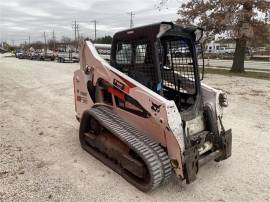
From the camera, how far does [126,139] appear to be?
436 cm

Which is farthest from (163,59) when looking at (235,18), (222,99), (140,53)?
(235,18)

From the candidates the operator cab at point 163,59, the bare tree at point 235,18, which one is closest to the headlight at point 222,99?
the operator cab at point 163,59

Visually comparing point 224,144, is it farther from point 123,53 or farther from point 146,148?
point 123,53

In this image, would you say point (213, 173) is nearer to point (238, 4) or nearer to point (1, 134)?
point (1, 134)

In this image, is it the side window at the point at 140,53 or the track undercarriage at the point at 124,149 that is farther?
the side window at the point at 140,53

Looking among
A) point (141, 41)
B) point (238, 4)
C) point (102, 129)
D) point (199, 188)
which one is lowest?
point (199, 188)

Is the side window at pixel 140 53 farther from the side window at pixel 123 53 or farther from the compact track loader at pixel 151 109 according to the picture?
the side window at pixel 123 53

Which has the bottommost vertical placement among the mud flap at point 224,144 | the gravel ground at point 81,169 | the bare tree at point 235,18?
the gravel ground at point 81,169

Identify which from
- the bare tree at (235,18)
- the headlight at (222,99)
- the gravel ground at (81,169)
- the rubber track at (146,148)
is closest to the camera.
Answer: the rubber track at (146,148)

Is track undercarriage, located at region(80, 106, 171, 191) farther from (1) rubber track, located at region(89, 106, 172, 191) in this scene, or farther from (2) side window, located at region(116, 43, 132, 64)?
(2) side window, located at region(116, 43, 132, 64)

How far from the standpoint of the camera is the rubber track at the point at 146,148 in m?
4.04

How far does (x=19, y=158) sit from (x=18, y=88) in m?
8.47

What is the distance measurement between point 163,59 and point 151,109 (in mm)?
1153

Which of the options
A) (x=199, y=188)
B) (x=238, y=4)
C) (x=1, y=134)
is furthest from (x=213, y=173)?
(x=238, y=4)
